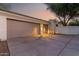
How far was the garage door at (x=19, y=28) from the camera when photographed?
5816 mm

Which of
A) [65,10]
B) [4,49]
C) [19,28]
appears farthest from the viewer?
[19,28]

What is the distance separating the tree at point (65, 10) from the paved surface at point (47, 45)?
0.57 m

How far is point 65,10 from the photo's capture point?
5.66 meters

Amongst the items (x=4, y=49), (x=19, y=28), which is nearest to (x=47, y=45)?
(x=19, y=28)

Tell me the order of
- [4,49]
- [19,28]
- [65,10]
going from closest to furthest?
[4,49] → [65,10] → [19,28]

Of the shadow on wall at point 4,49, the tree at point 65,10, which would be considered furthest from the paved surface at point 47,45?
the tree at point 65,10

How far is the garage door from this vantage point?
19.1ft

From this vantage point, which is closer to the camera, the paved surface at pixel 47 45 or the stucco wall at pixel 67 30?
the paved surface at pixel 47 45

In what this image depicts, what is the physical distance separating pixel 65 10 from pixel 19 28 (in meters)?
1.57

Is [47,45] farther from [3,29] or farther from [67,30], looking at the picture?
[3,29]

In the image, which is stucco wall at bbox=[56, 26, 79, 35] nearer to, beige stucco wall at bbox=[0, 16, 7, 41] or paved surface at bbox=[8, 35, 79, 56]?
paved surface at bbox=[8, 35, 79, 56]

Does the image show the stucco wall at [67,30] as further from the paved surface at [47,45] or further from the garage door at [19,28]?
the garage door at [19,28]

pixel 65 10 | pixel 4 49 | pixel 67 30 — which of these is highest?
pixel 65 10

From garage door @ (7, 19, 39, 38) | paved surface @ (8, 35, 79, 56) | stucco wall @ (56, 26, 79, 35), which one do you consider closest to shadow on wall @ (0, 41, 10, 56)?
paved surface @ (8, 35, 79, 56)
